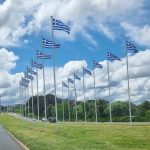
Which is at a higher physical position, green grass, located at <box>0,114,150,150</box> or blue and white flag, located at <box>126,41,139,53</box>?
blue and white flag, located at <box>126,41,139,53</box>

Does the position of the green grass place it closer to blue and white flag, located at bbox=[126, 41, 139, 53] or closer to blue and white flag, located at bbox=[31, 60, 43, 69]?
blue and white flag, located at bbox=[126, 41, 139, 53]

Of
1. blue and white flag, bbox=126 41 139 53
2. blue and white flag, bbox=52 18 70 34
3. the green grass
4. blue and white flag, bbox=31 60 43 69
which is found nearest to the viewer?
the green grass

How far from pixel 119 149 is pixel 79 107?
396 feet

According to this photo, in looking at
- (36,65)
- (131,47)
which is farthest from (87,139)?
(36,65)

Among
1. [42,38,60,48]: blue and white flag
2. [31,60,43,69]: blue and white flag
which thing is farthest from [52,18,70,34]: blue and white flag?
[31,60,43,69]: blue and white flag

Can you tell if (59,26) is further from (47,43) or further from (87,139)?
(87,139)

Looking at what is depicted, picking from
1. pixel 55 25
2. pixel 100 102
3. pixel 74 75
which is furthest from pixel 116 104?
pixel 55 25

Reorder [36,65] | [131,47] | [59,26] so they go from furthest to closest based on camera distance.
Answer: [36,65] → [131,47] → [59,26]

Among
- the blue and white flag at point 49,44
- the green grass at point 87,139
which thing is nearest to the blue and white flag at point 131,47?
the blue and white flag at point 49,44

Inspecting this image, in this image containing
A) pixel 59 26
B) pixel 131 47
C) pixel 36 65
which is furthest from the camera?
pixel 36 65

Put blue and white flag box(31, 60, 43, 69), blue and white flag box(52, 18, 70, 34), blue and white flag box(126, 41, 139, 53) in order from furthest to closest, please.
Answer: blue and white flag box(31, 60, 43, 69)
blue and white flag box(126, 41, 139, 53)
blue and white flag box(52, 18, 70, 34)

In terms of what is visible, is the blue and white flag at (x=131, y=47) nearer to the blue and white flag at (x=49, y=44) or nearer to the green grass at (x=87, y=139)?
the blue and white flag at (x=49, y=44)

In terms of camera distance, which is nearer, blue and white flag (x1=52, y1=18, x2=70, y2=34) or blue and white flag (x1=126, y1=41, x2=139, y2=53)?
blue and white flag (x1=52, y1=18, x2=70, y2=34)

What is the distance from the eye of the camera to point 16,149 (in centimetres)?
2834
